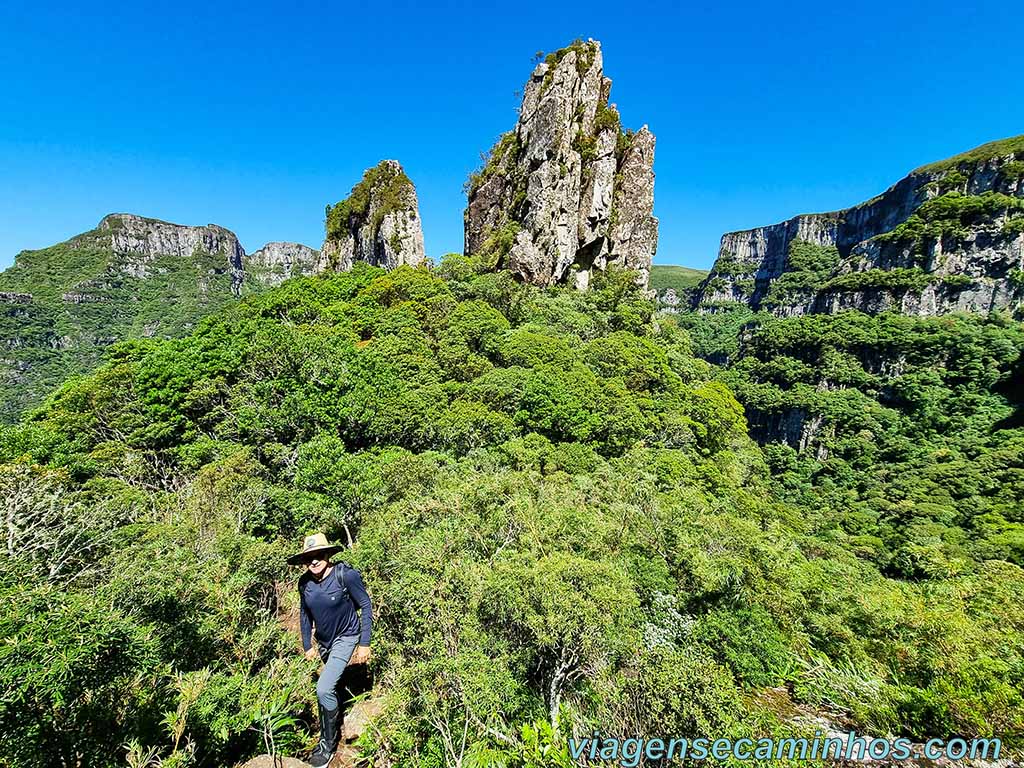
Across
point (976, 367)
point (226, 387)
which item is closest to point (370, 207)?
point (226, 387)

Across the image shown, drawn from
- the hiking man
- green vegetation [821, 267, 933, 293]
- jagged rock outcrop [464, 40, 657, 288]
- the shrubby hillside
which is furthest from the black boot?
green vegetation [821, 267, 933, 293]

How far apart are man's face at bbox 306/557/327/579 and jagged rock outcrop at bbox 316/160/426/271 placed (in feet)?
154

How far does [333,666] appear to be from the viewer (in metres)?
5.11

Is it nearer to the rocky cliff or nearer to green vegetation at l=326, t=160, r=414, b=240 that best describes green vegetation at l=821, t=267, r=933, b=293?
the rocky cliff

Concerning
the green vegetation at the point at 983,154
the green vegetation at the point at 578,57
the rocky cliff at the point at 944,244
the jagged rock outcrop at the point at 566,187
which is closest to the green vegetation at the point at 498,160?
the jagged rock outcrop at the point at 566,187

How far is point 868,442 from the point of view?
68562 mm

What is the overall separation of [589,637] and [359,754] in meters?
3.30

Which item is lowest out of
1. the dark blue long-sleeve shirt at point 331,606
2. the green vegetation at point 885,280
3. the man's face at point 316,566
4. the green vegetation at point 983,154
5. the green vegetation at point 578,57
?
the dark blue long-sleeve shirt at point 331,606

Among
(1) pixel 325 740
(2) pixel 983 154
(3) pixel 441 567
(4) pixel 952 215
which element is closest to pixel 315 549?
(1) pixel 325 740

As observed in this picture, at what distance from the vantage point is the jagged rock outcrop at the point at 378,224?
49531 millimetres

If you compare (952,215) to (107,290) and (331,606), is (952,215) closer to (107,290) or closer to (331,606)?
(331,606)

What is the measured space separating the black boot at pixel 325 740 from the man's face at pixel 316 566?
55.4 inches

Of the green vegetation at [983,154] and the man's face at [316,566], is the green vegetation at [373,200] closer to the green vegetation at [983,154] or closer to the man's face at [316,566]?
the man's face at [316,566]

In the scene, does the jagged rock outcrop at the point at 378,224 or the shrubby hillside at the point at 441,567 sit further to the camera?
the jagged rock outcrop at the point at 378,224
